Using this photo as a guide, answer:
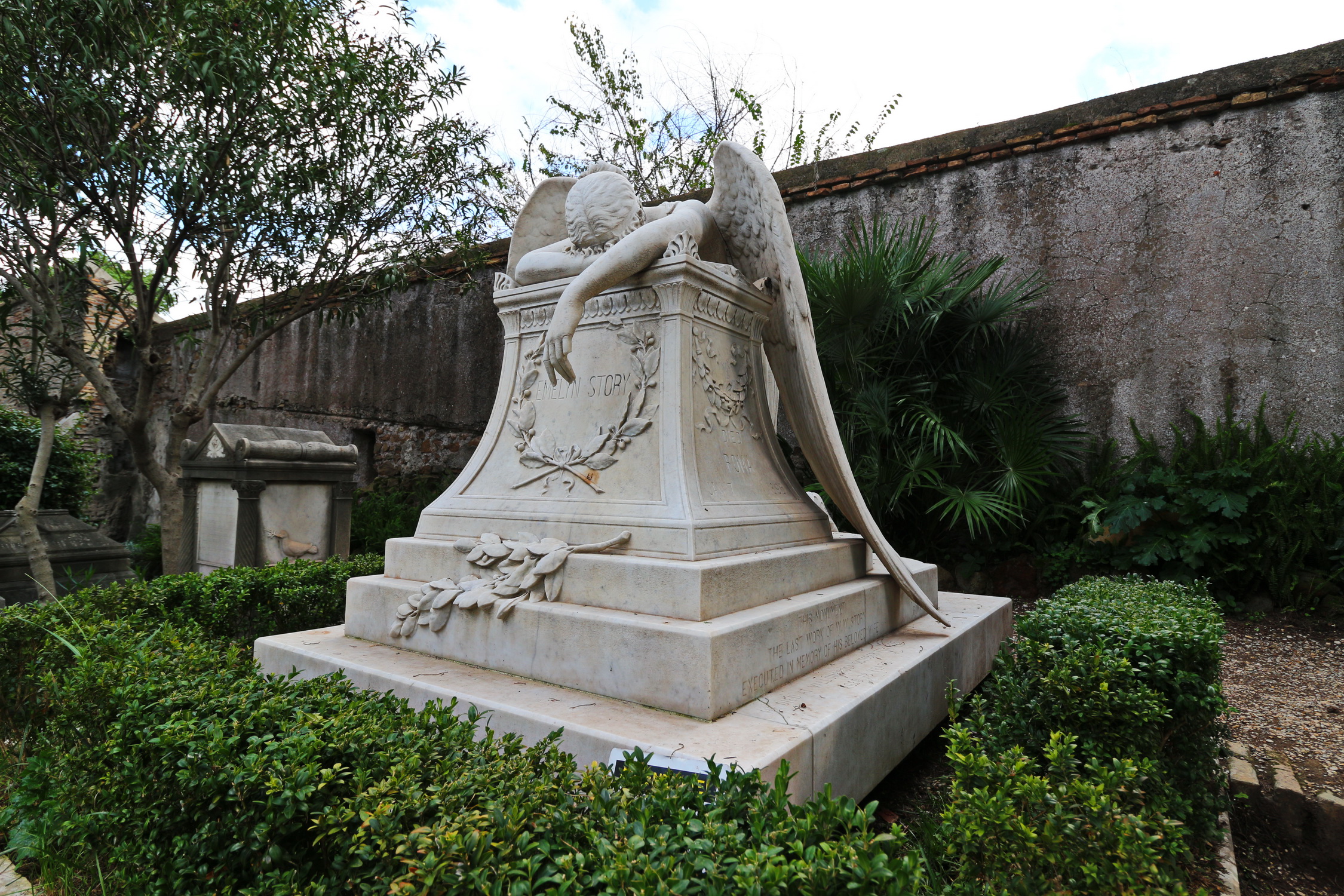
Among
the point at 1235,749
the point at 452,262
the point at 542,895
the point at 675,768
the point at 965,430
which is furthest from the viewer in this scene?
the point at 452,262

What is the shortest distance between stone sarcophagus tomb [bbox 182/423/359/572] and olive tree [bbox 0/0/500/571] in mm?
317

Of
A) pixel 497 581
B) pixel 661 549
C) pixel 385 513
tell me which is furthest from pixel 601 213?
pixel 385 513

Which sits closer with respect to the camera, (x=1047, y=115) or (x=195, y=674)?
(x=195, y=674)

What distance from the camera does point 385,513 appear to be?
28.8 ft

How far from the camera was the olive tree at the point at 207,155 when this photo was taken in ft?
17.5

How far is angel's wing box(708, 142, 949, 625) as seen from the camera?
3057mm

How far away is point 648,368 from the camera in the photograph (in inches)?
116

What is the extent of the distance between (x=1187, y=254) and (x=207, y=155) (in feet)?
24.8

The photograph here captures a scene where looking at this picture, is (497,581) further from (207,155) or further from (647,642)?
(207,155)

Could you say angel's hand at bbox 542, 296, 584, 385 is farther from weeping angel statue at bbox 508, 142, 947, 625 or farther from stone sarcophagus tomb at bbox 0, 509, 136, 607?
stone sarcophagus tomb at bbox 0, 509, 136, 607

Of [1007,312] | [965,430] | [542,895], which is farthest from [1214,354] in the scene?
[542,895]

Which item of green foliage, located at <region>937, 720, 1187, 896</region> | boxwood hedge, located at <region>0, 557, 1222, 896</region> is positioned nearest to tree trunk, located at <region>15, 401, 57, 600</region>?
boxwood hedge, located at <region>0, 557, 1222, 896</region>

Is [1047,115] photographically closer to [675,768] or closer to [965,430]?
[965,430]

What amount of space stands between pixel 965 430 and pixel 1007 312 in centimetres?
100
